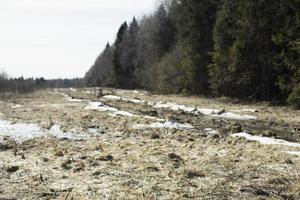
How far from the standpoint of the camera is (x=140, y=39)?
8069 centimetres

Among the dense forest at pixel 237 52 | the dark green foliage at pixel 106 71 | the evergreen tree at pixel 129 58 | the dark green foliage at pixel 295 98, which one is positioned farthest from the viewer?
the dark green foliage at pixel 106 71

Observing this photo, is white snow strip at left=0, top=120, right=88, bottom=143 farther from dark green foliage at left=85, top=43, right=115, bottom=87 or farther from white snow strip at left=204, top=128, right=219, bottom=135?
dark green foliage at left=85, top=43, right=115, bottom=87

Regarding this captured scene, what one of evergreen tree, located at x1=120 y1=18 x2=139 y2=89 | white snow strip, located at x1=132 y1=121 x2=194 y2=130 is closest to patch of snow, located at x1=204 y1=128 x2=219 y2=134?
white snow strip, located at x1=132 y1=121 x2=194 y2=130

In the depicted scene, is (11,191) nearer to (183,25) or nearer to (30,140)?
(30,140)

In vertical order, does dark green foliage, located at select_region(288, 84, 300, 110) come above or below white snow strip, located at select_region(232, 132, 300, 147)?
above

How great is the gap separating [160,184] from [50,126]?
12.0 m

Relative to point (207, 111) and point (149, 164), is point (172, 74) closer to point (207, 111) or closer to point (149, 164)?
point (207, 111)

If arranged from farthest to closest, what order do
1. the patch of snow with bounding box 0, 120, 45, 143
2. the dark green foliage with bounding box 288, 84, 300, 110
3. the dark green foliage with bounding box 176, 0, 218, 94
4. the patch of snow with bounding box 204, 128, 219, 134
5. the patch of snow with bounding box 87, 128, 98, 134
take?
1. the dark green foliage with bounding box 176, 0, 218, 94
2. the dark green foliage with bounding box 288, 84, 300, 110
3. the patch of snow with bounding box 87, 128, 98, 134
4. the patch of snow with bounding box 204, 128, 219, 134
5. the patch of snow with bounding box 0, 120, 45, 143

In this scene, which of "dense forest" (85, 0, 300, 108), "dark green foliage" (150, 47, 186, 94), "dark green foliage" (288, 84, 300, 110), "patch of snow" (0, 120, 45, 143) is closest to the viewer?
"patch of snow" (0, 120, 45, 143)

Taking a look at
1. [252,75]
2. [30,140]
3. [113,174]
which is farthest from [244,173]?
[252,75]

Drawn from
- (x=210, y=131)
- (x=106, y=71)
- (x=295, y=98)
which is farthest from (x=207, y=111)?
Answer: (x=106, y=71)

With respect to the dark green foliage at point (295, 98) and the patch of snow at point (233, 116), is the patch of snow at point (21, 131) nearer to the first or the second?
the patch of snow at point (233, 116)

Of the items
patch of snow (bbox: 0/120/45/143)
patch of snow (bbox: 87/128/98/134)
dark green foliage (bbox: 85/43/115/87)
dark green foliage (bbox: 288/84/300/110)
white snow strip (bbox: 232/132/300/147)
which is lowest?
patch of snow (bbox: 0/120/45/143)

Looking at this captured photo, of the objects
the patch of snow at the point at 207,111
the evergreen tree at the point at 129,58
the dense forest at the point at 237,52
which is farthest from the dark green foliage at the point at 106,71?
the patch of snow at the point at 207,111
